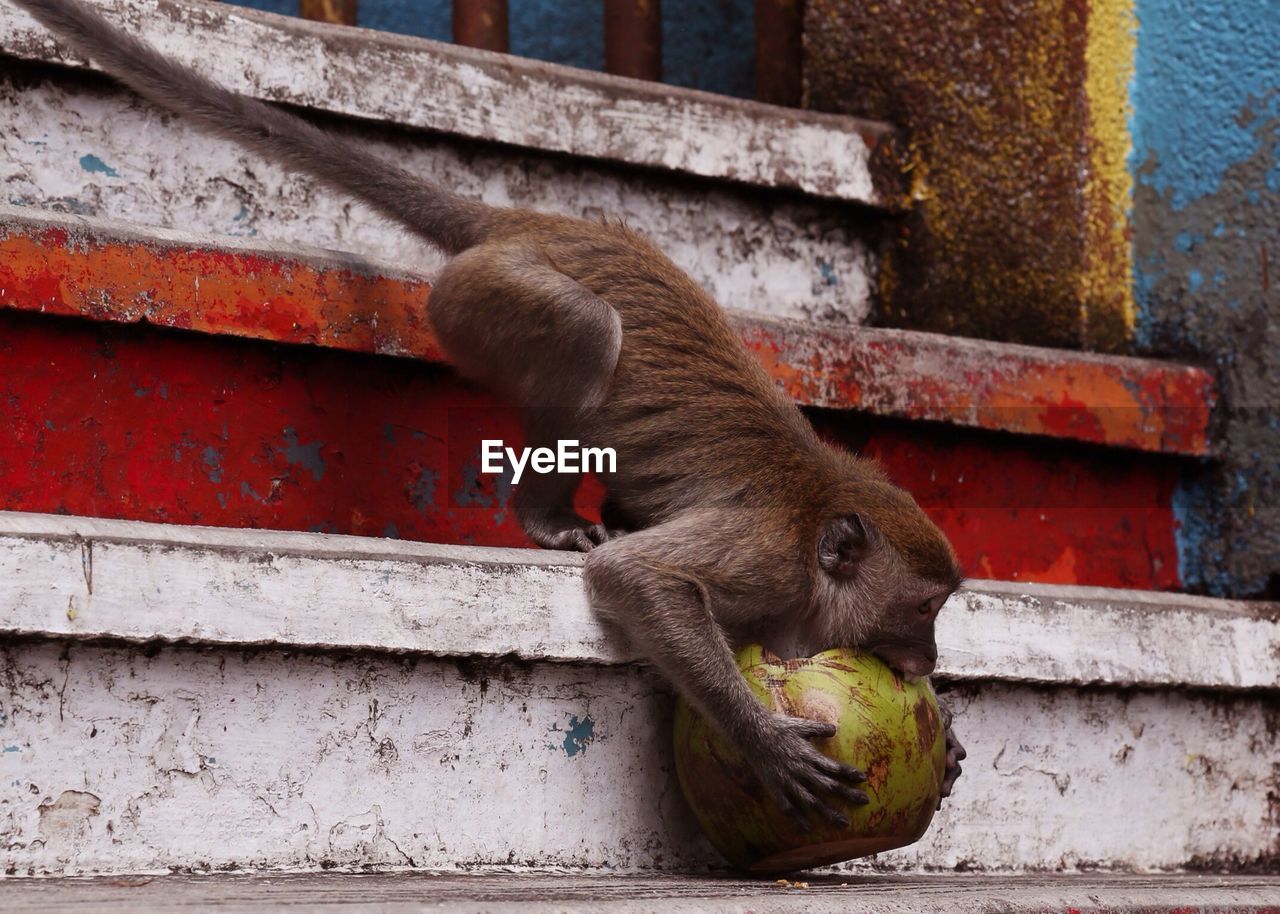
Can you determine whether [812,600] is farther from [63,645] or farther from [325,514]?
[63,645]

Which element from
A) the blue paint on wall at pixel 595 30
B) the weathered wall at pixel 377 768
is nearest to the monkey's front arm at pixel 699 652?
the weathered wall at pixel 377 768

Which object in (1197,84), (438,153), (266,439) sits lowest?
(266,439)

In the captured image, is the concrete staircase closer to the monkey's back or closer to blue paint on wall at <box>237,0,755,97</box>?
the monkey's back

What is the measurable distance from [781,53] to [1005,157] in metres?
0.61

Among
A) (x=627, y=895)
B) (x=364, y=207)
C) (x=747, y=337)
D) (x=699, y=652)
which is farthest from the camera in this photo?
(x=364, y=207)

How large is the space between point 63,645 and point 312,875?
1.32ft

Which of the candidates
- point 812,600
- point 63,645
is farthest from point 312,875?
point 812,600

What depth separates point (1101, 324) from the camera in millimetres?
3365

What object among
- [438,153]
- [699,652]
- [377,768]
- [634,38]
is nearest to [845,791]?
[699,652]

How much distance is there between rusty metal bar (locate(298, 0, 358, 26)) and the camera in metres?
3.29

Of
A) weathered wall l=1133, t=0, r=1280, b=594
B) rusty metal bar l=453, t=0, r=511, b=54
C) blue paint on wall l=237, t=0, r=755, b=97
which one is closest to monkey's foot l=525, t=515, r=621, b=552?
rusty metal bar l=453, t=0, r=511, b=54

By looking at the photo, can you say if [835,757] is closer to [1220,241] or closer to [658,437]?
[658,437]

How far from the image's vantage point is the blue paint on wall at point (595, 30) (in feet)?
13.5

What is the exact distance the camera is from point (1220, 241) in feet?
10.7
